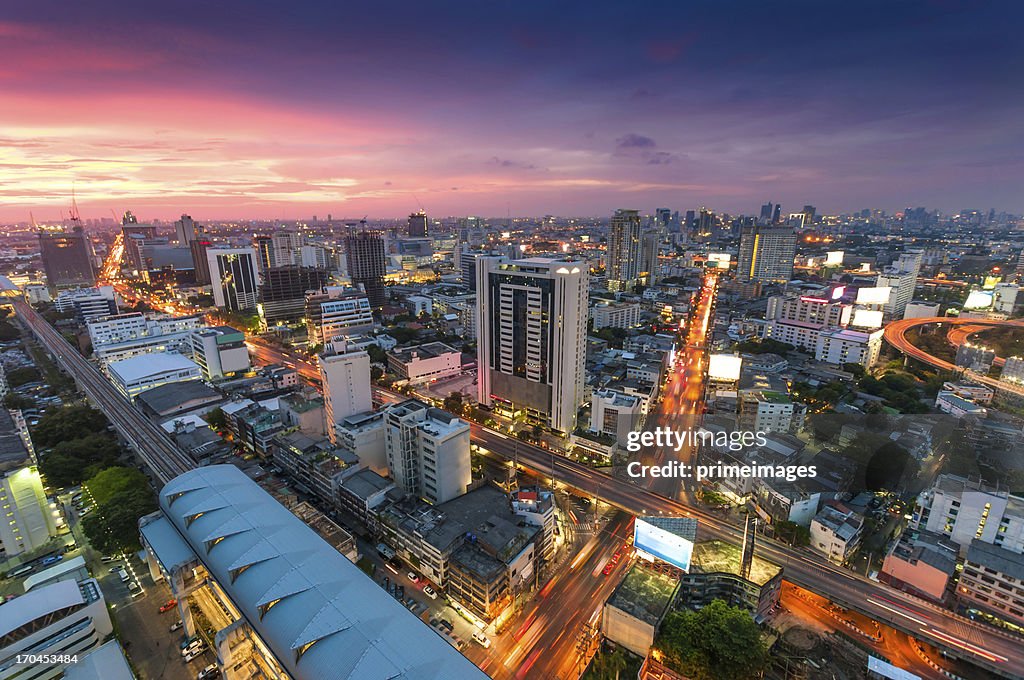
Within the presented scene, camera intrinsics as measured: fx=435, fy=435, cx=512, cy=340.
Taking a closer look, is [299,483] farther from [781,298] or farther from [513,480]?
[781,298]

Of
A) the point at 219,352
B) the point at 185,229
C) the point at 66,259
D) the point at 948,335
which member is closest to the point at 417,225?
the point at 185,229

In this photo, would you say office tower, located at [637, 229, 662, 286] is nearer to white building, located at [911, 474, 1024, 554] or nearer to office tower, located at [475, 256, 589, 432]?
office tower, located at [475, 256, 589, 432]

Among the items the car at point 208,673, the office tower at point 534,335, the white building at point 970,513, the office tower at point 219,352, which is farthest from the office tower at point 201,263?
the white building at point 970,513

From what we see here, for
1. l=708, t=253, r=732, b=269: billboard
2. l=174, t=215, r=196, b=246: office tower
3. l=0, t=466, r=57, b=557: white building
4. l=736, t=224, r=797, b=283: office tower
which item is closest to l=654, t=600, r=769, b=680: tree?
l=0, t=466, r=57, b=557: white building

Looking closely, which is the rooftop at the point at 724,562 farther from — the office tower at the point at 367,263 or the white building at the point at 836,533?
the office tower at the point at 367,263

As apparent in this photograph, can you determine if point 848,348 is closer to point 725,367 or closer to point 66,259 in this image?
point 725,367
